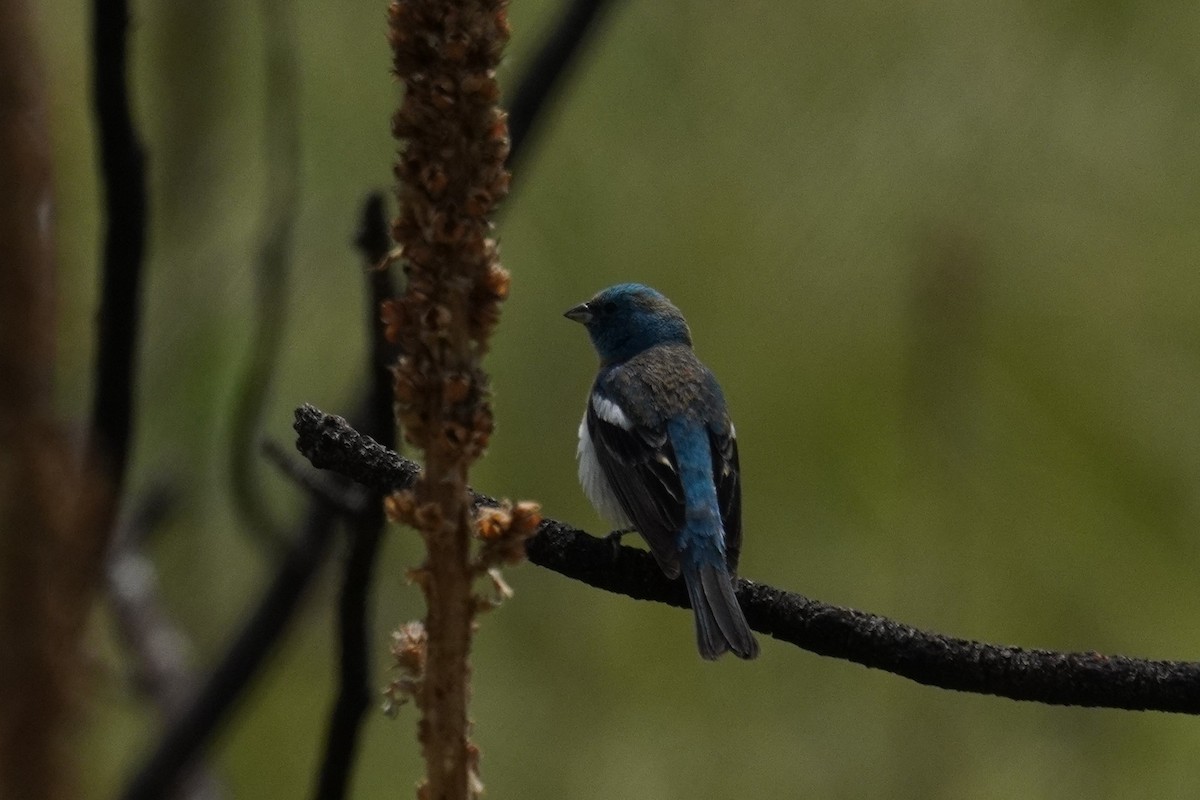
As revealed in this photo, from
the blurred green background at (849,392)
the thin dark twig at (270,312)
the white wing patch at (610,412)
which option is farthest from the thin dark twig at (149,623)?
the white wing patch at (610,412)

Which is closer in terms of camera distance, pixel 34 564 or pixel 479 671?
pixel 34 564

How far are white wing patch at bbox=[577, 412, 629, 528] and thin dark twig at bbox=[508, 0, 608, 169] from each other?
0.97m

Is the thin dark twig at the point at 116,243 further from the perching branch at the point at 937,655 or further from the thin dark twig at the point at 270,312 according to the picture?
the perching branch at the point at 937,655

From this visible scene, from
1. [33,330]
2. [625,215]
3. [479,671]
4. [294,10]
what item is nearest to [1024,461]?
[625,215]

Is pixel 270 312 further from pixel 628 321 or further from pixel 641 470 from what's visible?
pixel 628 321

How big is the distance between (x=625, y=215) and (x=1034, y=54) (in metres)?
1.01

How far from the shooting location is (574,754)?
10.2 feet

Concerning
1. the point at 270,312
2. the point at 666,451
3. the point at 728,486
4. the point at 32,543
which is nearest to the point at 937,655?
the point at 32,543

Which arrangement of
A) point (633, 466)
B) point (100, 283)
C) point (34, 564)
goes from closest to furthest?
point (34, 564) → point (100, 283) → point (633, 466)

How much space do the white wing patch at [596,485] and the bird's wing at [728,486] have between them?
0.68 ft

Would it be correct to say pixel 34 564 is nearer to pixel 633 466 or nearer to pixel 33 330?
pixel 33 330

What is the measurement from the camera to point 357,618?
159 cm

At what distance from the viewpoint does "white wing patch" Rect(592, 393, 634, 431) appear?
10.2ft

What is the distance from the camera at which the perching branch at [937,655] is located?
127 cm
